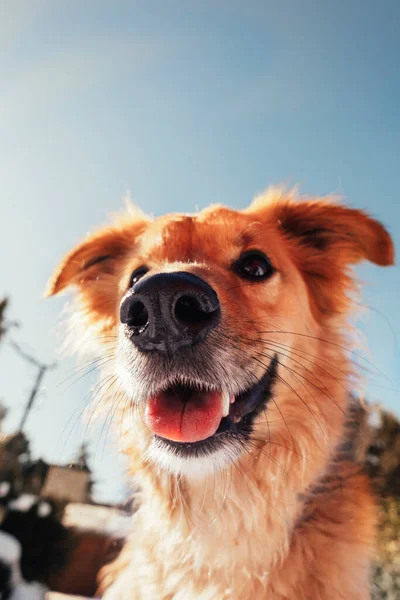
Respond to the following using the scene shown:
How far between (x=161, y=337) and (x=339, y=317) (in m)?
1.78

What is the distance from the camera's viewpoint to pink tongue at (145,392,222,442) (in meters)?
2.27

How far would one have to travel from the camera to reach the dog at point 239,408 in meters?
2.18

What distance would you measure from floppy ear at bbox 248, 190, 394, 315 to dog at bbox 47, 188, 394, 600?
1 centimetres

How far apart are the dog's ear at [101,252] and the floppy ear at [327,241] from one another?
3.24 ft

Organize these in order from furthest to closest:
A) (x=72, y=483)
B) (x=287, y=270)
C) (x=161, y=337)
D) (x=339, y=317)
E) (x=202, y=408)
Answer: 1. (x=72, y=483)
2. (x=339, y=317)
3. (x=287, y=270)
4. (x=202, y=408)
5. (x=161, y=337)

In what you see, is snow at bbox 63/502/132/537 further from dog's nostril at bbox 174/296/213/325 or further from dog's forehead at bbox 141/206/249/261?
dog's nostril at bbox 174/296/213/325

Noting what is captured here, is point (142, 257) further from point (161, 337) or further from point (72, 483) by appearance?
point (72, 483)

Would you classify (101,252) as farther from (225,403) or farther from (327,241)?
(225,403)

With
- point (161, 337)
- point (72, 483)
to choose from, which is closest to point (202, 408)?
point (161, 337)

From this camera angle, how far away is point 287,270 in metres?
3.07

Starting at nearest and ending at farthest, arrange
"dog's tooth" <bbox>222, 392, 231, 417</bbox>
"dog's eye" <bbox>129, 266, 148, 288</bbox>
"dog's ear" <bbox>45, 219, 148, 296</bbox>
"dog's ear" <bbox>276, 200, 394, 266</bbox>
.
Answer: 1. "dog's tooth" <bbox>222, 392, 231, 417</bbox>
2. "dog's eye" <bbox>129, 266, 148, 288</bbox>
3. "dog's ear" <bbox>276, 200, 394, 266</bbox>
4. "dog's ear" <bbox>45, 219, 148, 296</bbox>

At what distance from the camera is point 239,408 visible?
2.52m

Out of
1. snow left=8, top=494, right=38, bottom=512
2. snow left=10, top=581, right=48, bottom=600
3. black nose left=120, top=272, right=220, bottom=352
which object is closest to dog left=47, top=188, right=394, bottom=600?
black nose left=120, top=272, right=220, bottom=352

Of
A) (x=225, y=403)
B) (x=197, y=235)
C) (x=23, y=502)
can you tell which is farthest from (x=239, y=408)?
(x=23, y=502)
